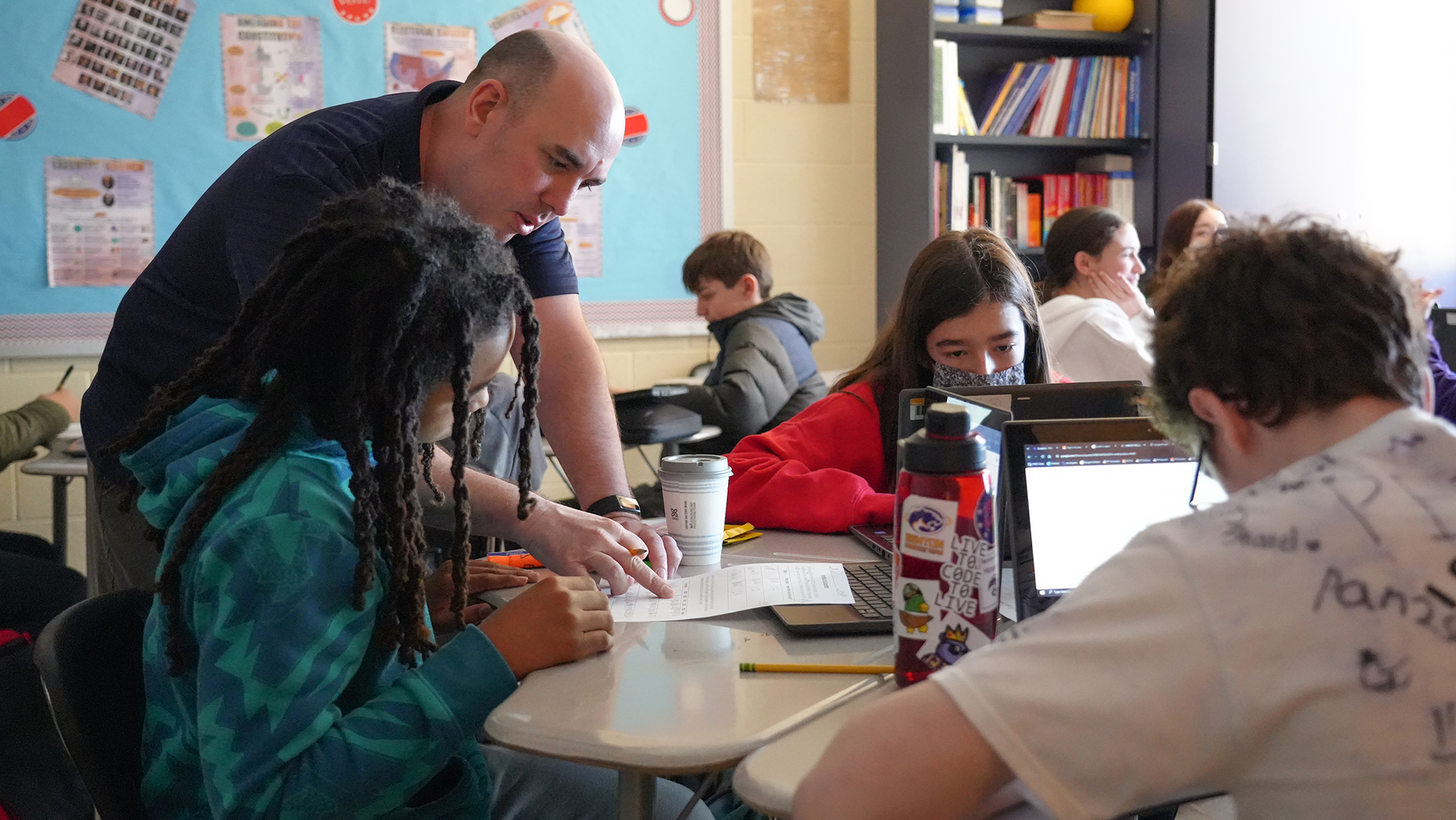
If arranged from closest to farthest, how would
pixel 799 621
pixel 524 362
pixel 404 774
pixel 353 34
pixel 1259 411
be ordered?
1. pixel 1259 411
2. pixel 404 774
3. pixel 799 621
4. pixel 524 362
5. pixel 353 34

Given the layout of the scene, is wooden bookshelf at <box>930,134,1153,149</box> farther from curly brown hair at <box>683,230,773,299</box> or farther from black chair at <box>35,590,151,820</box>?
black chair at <box>35,590,151,820</box>

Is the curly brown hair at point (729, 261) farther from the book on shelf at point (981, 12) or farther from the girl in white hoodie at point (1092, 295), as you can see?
the book on shelf at point (981, 12)

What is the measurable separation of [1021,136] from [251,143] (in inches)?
98.4

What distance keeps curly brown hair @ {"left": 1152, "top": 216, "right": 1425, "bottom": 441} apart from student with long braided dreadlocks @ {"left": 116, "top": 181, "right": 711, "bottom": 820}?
2.01ft

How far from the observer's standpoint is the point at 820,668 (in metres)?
1.04

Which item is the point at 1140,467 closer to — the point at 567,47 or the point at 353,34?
the point at 567,47

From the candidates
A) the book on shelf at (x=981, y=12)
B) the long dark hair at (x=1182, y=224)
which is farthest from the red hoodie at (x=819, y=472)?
the book on shelf at (x=981, y=12)

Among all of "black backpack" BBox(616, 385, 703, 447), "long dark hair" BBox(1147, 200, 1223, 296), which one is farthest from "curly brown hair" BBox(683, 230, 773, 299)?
"long dark hair" BBox(1147, 200, 1223, 296)

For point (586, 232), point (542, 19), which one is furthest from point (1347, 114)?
point (542, 19)

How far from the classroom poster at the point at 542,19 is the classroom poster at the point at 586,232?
0.49 metres

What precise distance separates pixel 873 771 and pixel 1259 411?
34 centimetres

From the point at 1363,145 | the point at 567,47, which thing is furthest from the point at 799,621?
the point at 1363,145

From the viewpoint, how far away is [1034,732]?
0.64 metres

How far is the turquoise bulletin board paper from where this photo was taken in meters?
3.17
